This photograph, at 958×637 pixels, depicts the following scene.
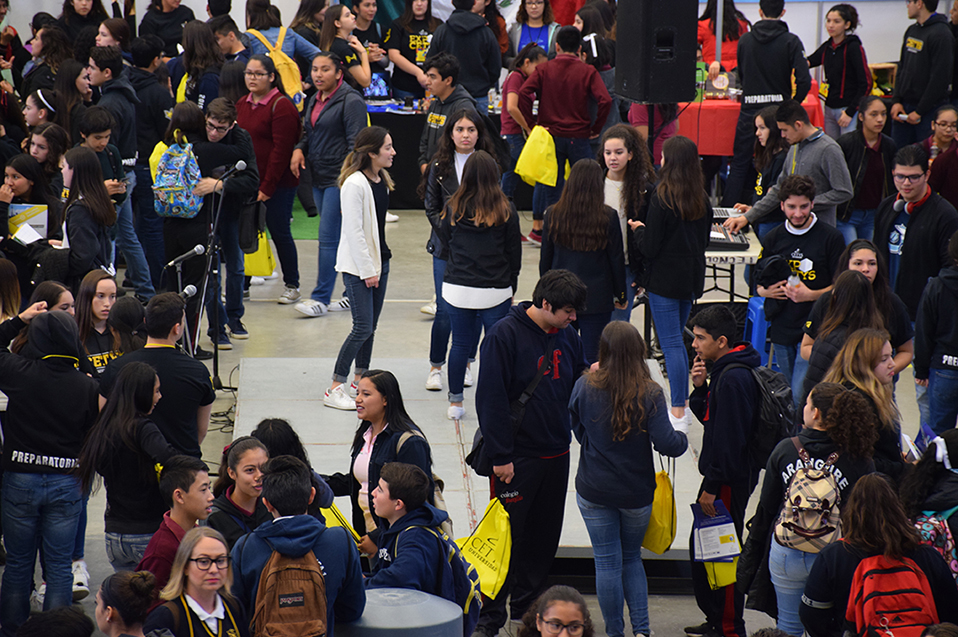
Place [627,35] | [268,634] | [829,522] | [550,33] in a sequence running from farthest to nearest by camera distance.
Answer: [550,33] < [627,35] < [829,522] < [268,634]

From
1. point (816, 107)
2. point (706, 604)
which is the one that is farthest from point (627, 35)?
point (706, 604)

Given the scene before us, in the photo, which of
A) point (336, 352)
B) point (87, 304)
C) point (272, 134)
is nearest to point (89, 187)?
point (87, 304)

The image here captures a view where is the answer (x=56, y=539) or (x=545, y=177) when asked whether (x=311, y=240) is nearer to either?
(x=545, y=177)

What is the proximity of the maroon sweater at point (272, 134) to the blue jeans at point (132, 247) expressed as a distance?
1.00m

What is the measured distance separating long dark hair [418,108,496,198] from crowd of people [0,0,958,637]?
0.03 metres

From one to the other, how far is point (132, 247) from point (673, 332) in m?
4.34

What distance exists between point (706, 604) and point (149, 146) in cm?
595

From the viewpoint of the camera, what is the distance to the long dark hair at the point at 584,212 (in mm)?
6039

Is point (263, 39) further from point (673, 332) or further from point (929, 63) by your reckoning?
point (929, 63)

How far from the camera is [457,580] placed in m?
3.99

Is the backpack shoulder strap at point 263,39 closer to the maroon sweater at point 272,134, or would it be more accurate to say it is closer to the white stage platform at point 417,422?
the maroon sweater at point 272,134

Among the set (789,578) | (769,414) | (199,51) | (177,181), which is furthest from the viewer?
(199,51)

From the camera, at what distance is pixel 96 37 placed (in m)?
9.98

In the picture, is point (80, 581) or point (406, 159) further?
point (406, 159)
